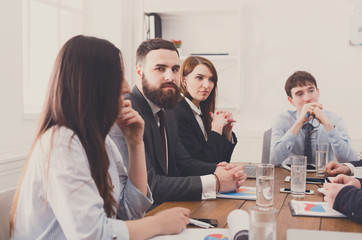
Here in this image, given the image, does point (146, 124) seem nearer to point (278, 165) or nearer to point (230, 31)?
point (278, 165)

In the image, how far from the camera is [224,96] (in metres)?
3.89

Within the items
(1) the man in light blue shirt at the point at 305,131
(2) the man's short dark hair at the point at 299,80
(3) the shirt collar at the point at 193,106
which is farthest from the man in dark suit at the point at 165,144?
(2) the man's short dark hair at the point at 299,80

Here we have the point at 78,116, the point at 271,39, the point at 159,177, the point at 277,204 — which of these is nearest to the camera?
the point at 78,116

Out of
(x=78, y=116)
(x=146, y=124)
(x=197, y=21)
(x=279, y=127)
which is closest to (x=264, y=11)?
(x=197, y=21)

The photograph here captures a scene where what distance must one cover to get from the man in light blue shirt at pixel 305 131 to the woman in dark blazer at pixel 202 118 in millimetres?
342

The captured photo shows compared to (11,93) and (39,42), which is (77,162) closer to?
(11,93)

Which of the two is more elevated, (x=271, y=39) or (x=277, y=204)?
(x=271, y=39)

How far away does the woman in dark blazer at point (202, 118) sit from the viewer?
2.31 meters

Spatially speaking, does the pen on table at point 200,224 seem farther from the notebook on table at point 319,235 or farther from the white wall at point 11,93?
the white wall at point 11,93

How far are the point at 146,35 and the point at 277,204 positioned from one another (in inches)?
113

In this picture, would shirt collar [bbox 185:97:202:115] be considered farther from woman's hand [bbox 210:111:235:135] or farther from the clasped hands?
the clasped hands

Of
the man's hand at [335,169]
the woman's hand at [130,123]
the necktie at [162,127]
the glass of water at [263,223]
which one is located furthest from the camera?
the man's hand at [335,169]

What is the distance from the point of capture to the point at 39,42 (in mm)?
3217

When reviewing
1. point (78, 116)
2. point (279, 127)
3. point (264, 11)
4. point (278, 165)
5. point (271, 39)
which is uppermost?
point (264, 11)
